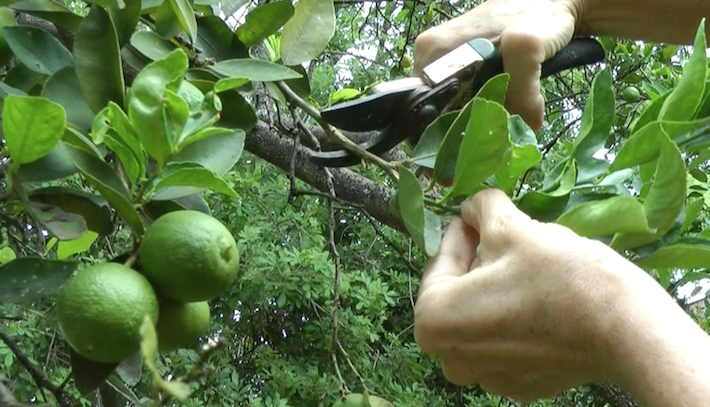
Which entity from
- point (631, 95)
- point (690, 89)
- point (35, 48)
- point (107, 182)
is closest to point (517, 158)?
point (690, 89)

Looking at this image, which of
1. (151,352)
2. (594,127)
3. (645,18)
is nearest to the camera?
(151,352)

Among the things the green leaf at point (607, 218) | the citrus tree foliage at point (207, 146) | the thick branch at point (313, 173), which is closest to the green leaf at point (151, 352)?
the citrus tree foliage at point (207, 146)

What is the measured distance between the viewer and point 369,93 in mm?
952

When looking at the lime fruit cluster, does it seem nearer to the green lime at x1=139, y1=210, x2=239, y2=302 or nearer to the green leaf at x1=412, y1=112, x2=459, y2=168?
the green lime at x1=139, y1=210, x2=239, y2=302

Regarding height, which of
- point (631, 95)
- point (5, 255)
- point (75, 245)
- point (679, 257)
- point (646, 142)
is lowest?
point (631, 95)

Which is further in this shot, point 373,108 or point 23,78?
point 373,108

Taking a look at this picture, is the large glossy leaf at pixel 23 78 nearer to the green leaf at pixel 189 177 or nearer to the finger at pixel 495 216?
the green leaf at pixel 189 177

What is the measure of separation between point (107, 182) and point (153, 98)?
0.09 m

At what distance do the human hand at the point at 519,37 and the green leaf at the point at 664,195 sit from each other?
321 millimetres

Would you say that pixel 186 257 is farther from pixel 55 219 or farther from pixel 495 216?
pixel 495 216

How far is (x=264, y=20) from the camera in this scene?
0.92m

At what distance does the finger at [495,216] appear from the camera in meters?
0.70

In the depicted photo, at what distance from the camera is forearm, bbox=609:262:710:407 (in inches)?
22.4

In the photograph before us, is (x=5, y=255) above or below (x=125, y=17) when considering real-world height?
below
